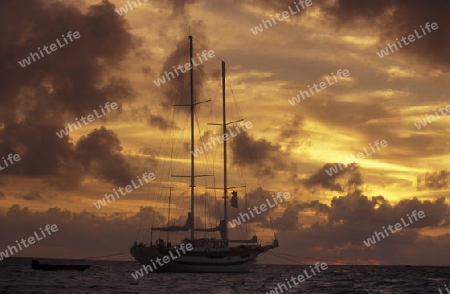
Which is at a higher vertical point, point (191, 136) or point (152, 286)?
point (191, 136)

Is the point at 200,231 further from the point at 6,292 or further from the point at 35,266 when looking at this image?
the point at 6,292

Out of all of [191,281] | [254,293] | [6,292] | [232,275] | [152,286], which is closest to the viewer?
[6,292]

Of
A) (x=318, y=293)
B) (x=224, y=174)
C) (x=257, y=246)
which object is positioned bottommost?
(x=318, y=293)

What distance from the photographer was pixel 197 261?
107 metres

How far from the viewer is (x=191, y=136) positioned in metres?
108

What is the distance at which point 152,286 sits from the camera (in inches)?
3391

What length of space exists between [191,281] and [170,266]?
1556 cm

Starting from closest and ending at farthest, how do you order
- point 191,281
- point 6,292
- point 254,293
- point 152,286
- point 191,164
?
point 6,292 < point 254,293 < point 152,286 < point 191,281 < point 191,164

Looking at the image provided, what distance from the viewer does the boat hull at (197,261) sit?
107312 mm

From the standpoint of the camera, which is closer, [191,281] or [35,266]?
[191,281]

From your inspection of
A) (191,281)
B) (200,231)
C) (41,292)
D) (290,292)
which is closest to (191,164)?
(200,231)

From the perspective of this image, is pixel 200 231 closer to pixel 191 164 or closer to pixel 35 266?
pixel 191 164

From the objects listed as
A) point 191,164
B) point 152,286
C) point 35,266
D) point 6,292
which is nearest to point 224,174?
point 191,164

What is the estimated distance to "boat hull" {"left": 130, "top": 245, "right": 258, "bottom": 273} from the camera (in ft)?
352
